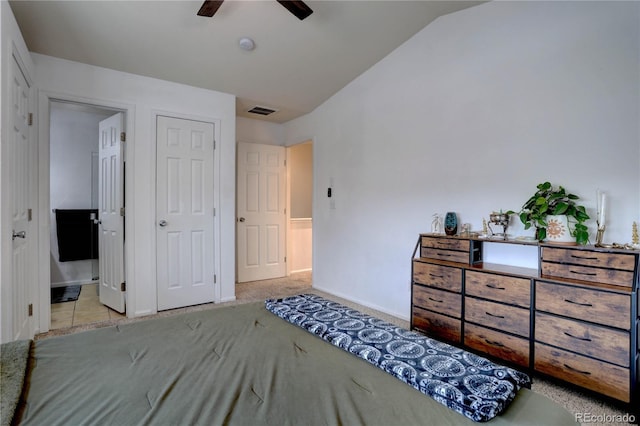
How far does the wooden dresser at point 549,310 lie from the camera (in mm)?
1770

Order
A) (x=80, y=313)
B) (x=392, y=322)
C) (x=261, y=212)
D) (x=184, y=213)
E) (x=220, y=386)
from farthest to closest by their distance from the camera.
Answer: (x=261, y=212) → (x=184, y=213) → (x=80, y=313) → (x=392, y=322) → (x=220, y=386)

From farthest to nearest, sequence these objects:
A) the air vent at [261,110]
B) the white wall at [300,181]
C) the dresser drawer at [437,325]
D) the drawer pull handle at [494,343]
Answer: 1. the white wall at [300,181]
2. the air vent at [261,110]
3. the dresser drawer at [437,325]
4. the drawer pull handle at [494,343]

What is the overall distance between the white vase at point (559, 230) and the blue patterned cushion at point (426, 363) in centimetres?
141

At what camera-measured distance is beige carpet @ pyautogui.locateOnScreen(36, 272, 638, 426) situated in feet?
5.86

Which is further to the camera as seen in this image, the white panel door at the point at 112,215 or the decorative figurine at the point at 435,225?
the white panel door at the point at 112,215

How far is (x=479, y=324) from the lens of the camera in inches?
92.0

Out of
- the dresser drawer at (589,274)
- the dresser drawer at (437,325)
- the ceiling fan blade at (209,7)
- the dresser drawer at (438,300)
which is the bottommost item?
the dresser drawer at (437,325)

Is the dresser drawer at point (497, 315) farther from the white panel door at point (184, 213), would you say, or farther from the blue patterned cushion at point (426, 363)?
the white panel door at point (184, 213)

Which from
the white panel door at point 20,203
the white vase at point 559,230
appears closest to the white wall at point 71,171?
the white panel door at point 20,203

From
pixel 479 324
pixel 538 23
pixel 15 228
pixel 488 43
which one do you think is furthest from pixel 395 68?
pixel 15 228

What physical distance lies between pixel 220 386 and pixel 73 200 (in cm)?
489

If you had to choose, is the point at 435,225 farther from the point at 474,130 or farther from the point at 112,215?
the point at 112,215

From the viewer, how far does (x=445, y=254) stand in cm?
269

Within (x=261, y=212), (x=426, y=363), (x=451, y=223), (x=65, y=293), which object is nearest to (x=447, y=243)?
(x=451, y=223)
